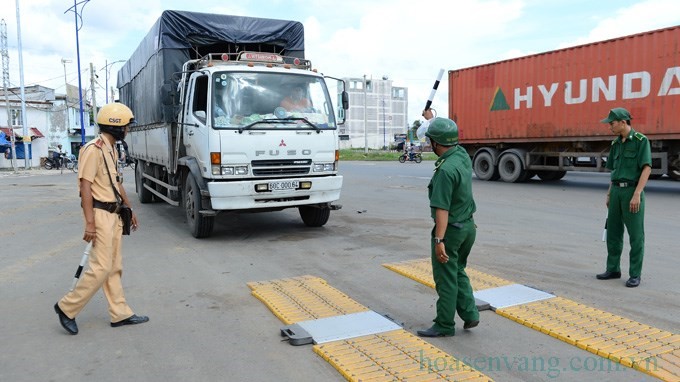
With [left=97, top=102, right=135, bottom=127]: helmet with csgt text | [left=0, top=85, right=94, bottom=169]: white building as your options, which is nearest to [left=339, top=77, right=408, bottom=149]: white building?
[left=0, top=85, right=94, bottom=169]: white building

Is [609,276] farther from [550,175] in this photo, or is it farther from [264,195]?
[550,175]

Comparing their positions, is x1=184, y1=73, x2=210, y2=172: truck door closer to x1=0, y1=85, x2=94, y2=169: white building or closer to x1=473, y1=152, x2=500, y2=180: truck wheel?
x1=473, y1=152, x2=500, y2=180: truck wheel

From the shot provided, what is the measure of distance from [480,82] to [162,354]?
1605 centimetres

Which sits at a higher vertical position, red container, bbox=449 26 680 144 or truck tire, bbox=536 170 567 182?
red container, bbox=449 26 680 144

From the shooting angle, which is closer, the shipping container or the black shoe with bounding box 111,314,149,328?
the black shoe with bounding box 111,314,149,328

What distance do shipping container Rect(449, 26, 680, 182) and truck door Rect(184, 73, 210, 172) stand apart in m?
11.0

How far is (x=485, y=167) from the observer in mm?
18266

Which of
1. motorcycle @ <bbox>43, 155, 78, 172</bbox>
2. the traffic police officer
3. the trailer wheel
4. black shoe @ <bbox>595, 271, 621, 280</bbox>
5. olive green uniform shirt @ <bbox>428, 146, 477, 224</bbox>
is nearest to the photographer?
olive green uniform shirt @ <bbox>428, 146, 477, 224</bbox>

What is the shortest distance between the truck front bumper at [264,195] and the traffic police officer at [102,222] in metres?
2.85

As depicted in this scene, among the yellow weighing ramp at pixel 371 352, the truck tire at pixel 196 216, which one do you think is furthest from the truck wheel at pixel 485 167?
the yellow weighing ramp at pixel 371 352

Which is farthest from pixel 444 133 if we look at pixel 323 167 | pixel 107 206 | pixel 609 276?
pixel 323 167

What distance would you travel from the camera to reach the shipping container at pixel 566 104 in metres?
13.1

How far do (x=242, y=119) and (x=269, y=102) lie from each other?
0.51 metres

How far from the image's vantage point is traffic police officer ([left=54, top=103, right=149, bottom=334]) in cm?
414
